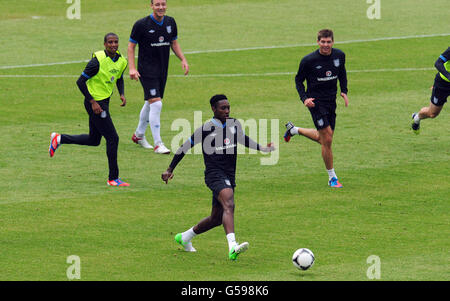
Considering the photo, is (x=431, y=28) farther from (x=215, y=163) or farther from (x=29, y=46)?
(x=215, y=163)

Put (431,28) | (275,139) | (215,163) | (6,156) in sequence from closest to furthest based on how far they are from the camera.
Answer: (215,163)
(6,156)
(275,139)
(431,28)

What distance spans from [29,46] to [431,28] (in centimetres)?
Answer: 1343

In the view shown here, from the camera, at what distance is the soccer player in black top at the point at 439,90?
18172mm

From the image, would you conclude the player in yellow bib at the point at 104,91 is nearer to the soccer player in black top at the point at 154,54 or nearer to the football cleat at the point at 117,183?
the football cleat at the point at 117,183

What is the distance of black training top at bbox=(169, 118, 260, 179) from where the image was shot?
41.8 ft

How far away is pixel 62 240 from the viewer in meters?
13.3

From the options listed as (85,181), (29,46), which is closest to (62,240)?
(85,181)

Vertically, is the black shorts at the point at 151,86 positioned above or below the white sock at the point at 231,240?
above

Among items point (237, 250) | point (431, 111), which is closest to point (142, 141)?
point (431, 111)

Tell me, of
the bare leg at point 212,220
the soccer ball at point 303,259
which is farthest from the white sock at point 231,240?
the soccer ball at point 303,259

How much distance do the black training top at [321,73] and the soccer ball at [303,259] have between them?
4927 millimetres

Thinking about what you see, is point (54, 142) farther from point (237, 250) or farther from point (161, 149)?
point (237, 250)

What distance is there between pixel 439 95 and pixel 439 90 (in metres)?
0.11
